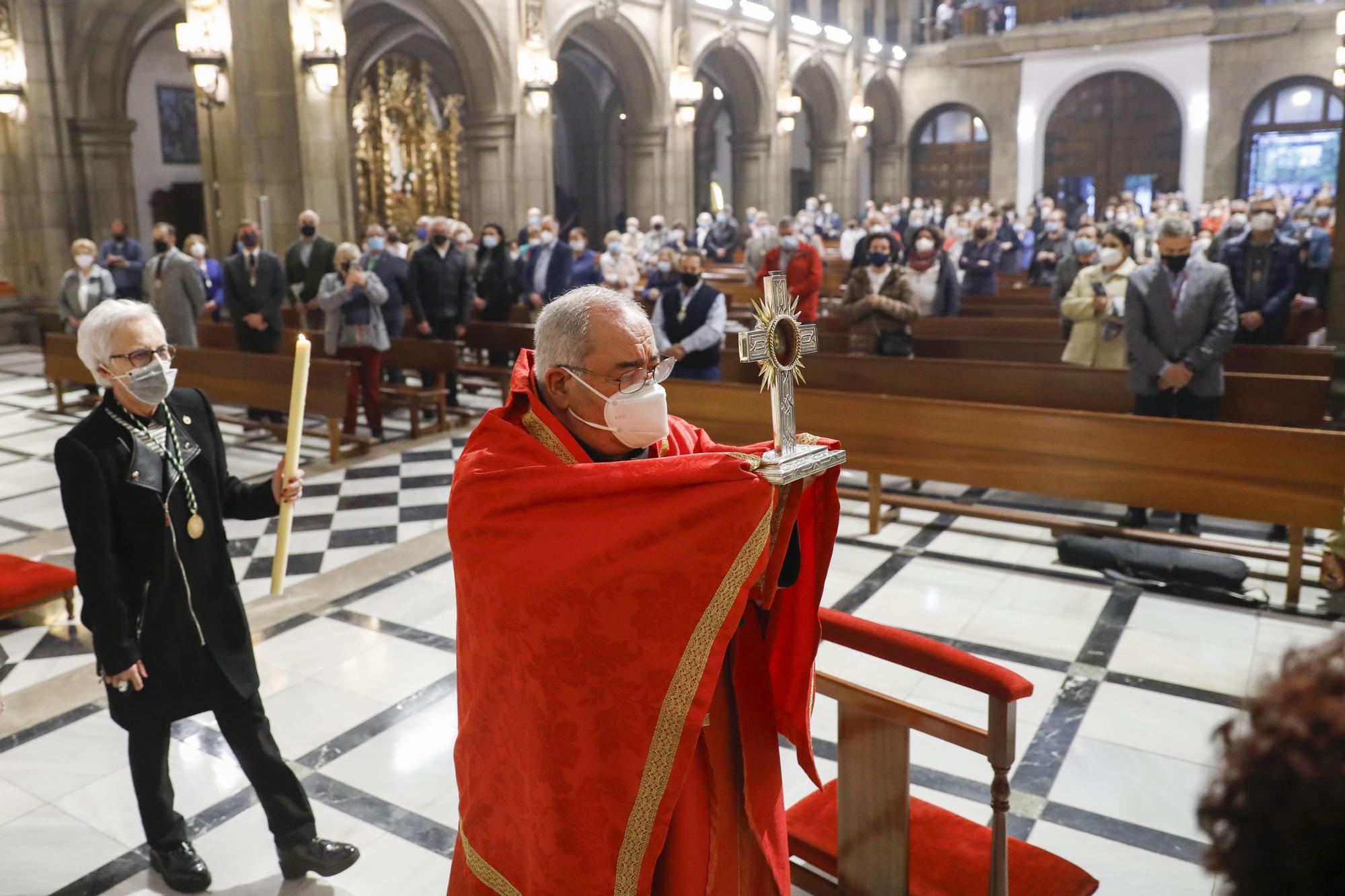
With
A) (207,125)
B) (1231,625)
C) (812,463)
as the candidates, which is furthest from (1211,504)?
(207,125)

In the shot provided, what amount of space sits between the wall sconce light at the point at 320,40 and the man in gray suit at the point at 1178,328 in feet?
29.1

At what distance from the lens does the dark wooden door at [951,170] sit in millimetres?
Result: 28188

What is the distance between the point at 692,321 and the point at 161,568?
4496 millimetres

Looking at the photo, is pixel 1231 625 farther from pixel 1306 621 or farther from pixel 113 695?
pixel 113 695

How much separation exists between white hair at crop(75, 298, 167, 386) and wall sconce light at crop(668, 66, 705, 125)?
17033mm

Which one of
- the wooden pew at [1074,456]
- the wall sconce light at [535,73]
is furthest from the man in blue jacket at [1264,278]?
the wall sconce light at [535,73]

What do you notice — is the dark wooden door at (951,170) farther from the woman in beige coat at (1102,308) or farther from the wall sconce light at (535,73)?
the woman in beige coat at (1102,308)

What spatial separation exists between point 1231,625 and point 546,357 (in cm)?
370

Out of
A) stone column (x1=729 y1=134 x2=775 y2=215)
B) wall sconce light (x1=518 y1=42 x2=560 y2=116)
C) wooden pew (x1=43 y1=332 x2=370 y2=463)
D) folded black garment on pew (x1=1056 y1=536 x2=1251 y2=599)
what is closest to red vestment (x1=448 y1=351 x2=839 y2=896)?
folded black garment on pew (x1=1056 y1=536 x2=1251 y2=599)

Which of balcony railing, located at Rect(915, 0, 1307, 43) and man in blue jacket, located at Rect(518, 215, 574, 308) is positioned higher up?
balcony railing, located at Rect(915, 0, 1307, 43)

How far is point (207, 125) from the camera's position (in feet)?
37.9

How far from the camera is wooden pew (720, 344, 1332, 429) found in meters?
5.54

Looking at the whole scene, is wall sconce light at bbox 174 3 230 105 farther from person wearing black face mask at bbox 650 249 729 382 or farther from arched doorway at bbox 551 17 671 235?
arched doorway at bbox 551 17 671 235

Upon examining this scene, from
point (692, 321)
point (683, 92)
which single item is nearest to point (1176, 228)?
point (692, 321)
